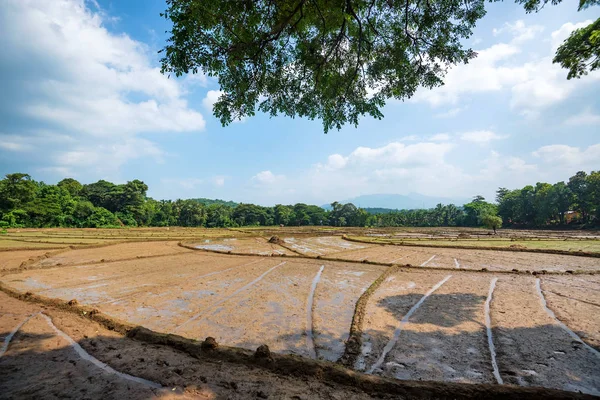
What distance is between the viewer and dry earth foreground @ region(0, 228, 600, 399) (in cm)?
353

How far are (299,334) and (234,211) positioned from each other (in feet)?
244

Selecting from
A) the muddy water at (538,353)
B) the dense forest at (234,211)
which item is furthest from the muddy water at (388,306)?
the dense forest at (234,211)

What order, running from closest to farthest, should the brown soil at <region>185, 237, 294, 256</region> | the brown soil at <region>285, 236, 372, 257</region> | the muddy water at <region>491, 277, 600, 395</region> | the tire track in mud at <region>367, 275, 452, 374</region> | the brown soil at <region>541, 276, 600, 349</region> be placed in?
the muddy water at <region>491, 277, 600, 395</region> < the tire track in mud at <region>367, 275, 452, 374</region> < the brown soil at <region>541, 276, 600, 349</region> < the brown soil at <region>185, 237, 294, 256</region> < the brown soil at <region>285, 236, 372, 257</region>

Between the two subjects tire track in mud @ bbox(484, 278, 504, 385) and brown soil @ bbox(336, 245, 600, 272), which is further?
brown soil @ bbox(336, 245, 600, 272)

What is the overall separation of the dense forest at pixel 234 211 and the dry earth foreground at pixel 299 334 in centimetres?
3980

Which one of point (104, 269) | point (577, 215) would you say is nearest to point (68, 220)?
point (104, 269)

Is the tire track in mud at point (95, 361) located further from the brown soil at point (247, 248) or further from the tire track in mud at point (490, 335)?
the brown soil at point (247, 248)

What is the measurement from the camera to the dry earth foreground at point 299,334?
353 centimetres

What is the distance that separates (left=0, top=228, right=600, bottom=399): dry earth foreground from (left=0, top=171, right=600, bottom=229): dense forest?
3980 cm

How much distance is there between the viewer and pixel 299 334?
5.77 meters

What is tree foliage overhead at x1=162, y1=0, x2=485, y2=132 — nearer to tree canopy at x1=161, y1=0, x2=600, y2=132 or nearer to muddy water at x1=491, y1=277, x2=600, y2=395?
tree canopy at x1=161, y1=0, x2=600, y2=132

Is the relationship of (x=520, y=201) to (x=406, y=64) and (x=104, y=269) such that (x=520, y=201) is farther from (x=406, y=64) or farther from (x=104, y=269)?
(x=104, y=269)

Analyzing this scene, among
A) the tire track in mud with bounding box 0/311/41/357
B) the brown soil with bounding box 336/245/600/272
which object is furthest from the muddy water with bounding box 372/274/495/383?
the brown soil with bounding box 336/245/600/272

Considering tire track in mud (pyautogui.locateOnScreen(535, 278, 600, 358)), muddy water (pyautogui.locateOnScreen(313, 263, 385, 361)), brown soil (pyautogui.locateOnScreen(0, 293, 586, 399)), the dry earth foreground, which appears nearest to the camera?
brown soil (pyautogui.locateOnScreen(0, 293, 586, 399))
